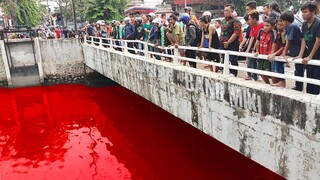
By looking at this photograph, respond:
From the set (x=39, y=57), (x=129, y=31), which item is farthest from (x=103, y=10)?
(x=129, y=31)

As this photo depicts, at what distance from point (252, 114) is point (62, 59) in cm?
1877

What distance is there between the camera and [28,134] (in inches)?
493

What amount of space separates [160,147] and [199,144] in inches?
53.1

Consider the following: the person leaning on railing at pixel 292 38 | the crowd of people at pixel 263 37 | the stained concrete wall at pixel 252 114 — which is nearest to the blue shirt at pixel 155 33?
the crowd of people at pixel 263 37

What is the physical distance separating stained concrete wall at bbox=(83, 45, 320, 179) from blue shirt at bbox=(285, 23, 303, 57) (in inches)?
27.4

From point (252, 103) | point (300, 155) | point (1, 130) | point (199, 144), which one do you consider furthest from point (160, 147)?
point (1, 130)

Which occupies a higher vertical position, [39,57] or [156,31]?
[156,31]

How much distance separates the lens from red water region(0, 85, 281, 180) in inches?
344

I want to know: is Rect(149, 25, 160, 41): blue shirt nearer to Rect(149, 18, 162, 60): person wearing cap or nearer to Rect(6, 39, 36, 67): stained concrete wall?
Rect(149, 18, 162, 60): person wearing cap

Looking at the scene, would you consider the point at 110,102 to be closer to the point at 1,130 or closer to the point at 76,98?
the point at 76,98

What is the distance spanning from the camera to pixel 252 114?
4.91 metres

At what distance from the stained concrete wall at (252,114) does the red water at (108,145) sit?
218cm

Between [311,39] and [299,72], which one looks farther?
[299,72]

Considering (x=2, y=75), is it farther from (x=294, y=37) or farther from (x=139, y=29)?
(x=294, y=37)
